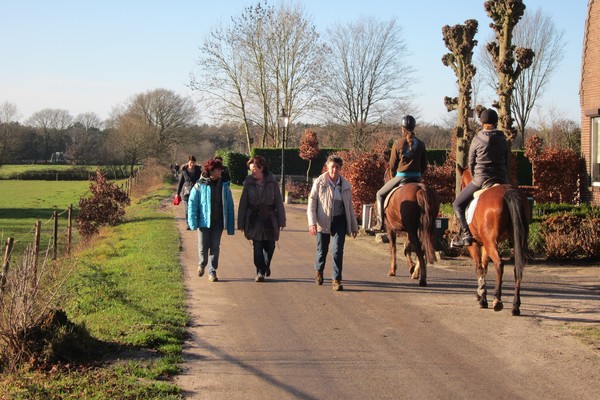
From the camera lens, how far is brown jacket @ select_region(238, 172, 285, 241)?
11906 mm

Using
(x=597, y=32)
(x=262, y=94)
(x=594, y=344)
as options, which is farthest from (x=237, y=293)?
(x=262, y=94)

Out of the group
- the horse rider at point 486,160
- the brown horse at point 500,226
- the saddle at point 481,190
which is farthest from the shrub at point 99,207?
the brown horse at point 500,226

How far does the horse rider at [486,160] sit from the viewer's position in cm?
1005

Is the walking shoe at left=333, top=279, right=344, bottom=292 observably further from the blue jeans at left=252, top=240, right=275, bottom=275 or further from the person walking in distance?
the person walking in distance

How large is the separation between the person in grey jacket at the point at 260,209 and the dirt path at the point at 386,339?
78 cm

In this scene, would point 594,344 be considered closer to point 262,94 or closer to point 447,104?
point 447,104

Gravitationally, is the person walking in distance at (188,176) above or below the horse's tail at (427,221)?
above

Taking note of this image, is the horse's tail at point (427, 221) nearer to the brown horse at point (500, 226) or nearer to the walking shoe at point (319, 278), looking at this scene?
the brown horse at point (500, 226)

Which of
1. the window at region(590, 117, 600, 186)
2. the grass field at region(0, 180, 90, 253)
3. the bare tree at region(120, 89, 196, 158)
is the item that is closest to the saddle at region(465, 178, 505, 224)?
the window at region(590, 117, 600, 186)

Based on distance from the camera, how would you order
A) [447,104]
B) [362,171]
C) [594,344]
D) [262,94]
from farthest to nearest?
1. [262,94]
2. [362,171]
3. [447,104]
4. [594,344]

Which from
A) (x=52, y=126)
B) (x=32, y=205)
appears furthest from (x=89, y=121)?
(x=32, y=205)

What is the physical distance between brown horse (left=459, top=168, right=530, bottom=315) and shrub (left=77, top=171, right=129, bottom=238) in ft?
57.4

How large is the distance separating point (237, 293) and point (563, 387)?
565 cm

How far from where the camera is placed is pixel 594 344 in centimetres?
783
